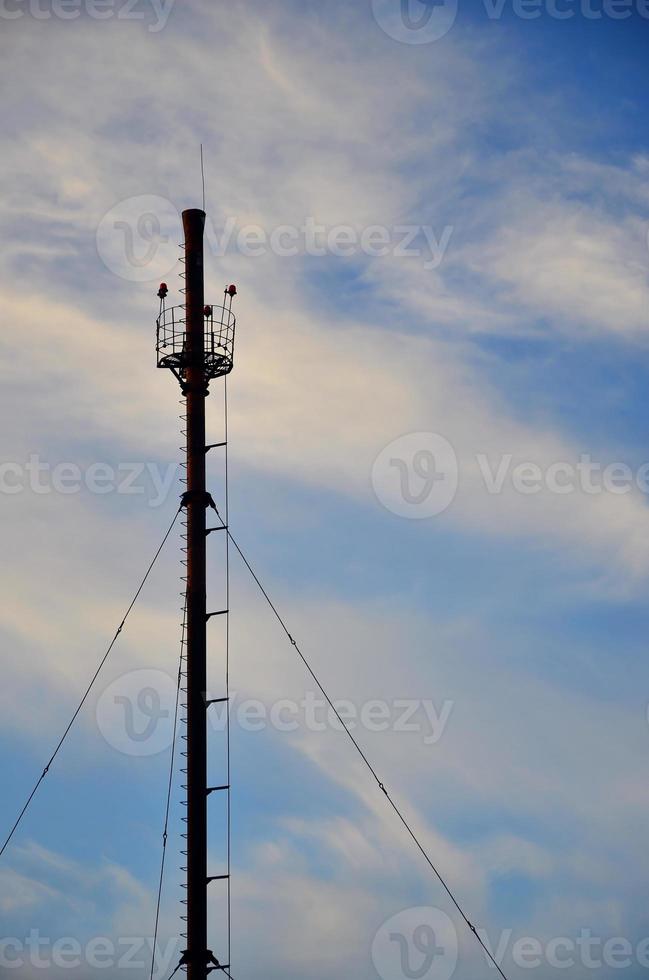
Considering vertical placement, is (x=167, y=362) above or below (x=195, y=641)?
above

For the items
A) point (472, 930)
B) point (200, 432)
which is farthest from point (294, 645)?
point (472, 930)

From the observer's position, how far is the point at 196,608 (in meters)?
39.7

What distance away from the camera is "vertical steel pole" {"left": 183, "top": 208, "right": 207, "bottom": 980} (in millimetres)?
37844

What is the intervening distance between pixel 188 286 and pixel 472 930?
796 inches

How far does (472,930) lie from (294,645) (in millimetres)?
9422

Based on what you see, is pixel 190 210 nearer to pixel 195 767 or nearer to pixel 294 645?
pixel 294 645

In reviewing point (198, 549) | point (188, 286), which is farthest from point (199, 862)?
point (188, 286)

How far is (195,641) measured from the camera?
39500 millimetres

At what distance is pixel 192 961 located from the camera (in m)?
37.5

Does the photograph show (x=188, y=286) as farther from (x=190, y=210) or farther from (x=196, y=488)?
(x=196, y=488)

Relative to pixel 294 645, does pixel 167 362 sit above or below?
above

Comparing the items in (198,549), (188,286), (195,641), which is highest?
(188,286)

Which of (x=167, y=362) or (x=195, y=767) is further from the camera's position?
(x=167, y=362)

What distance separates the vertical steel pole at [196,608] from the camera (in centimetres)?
3784
